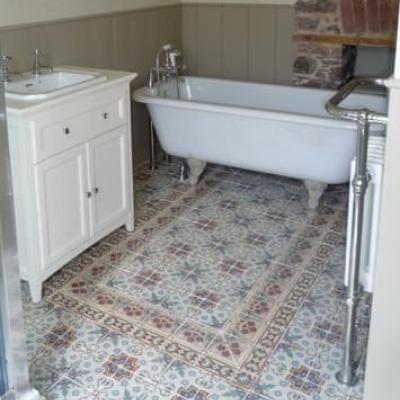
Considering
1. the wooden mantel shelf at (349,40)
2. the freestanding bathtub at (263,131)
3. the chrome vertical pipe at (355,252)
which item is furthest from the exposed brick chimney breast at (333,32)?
the chrome vertical pipe at (355,252)

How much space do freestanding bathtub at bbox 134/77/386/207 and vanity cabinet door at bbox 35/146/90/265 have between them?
103 cm

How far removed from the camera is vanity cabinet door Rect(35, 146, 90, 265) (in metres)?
2.68

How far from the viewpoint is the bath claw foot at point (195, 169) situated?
3986 mm

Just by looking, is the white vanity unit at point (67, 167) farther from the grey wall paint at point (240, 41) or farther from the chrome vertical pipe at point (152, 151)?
the grey wall paint at point (240, 41)

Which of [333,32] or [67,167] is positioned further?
[333,32]

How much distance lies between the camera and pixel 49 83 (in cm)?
315

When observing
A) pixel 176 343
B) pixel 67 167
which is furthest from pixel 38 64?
pixel 176 343

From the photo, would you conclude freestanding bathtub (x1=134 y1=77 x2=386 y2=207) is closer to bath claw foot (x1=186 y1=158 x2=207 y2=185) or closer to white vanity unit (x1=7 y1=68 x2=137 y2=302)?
bath claw foot (x1=186 y1=158 x2=207 y2=185)

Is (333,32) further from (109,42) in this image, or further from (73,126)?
(73,126)

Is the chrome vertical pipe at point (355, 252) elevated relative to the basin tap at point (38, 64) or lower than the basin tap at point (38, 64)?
lower

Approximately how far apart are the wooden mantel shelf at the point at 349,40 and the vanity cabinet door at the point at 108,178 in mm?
1662

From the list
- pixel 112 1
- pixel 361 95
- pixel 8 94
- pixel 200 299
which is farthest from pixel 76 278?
pixel 361 95

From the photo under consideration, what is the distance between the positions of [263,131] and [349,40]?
3.36 feet

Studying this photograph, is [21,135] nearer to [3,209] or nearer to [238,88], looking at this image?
[3,209]
